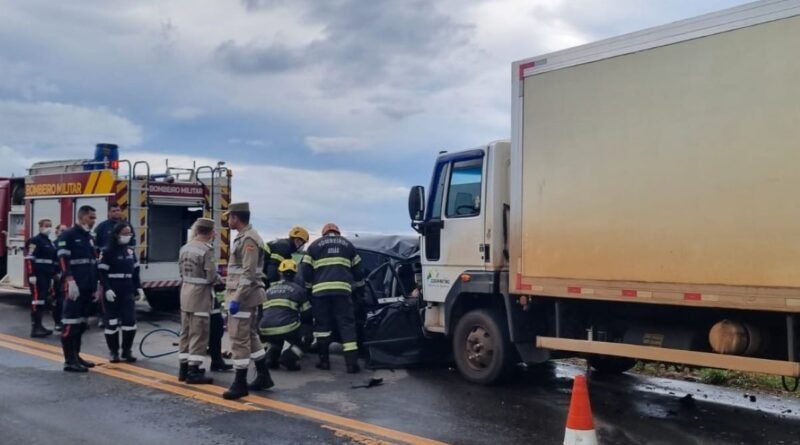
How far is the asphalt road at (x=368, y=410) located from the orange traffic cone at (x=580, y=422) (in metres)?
0.99

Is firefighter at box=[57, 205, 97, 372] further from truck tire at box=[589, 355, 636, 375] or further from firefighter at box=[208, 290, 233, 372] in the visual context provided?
truck tire at box=[589, 355, 636, 375]

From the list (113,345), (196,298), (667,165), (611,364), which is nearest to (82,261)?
(113,345)

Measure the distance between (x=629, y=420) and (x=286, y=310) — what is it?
4008 millimetres

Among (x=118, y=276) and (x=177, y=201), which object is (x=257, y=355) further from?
(x=177, y=201)

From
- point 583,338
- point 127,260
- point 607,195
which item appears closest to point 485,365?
point 583,338

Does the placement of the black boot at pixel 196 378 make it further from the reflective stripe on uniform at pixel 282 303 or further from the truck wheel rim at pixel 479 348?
the truck wheel rim at pixel 479 348

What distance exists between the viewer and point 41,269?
11648mm

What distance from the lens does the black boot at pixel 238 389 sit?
706 centimetres

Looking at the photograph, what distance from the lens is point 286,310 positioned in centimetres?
870

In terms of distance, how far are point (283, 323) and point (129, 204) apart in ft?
18.7

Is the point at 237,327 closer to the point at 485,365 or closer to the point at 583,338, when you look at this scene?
the point at 485,365

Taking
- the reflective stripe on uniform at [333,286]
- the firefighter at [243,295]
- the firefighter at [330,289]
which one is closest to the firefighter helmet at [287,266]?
the firefighter at [330,289]

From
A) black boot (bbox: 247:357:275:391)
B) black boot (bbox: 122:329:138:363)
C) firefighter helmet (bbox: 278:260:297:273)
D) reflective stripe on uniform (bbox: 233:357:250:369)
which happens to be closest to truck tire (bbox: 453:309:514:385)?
black boot (bbox: 247:357:275:391)

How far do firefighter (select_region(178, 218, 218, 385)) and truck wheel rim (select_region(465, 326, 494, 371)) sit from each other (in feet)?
8.89
